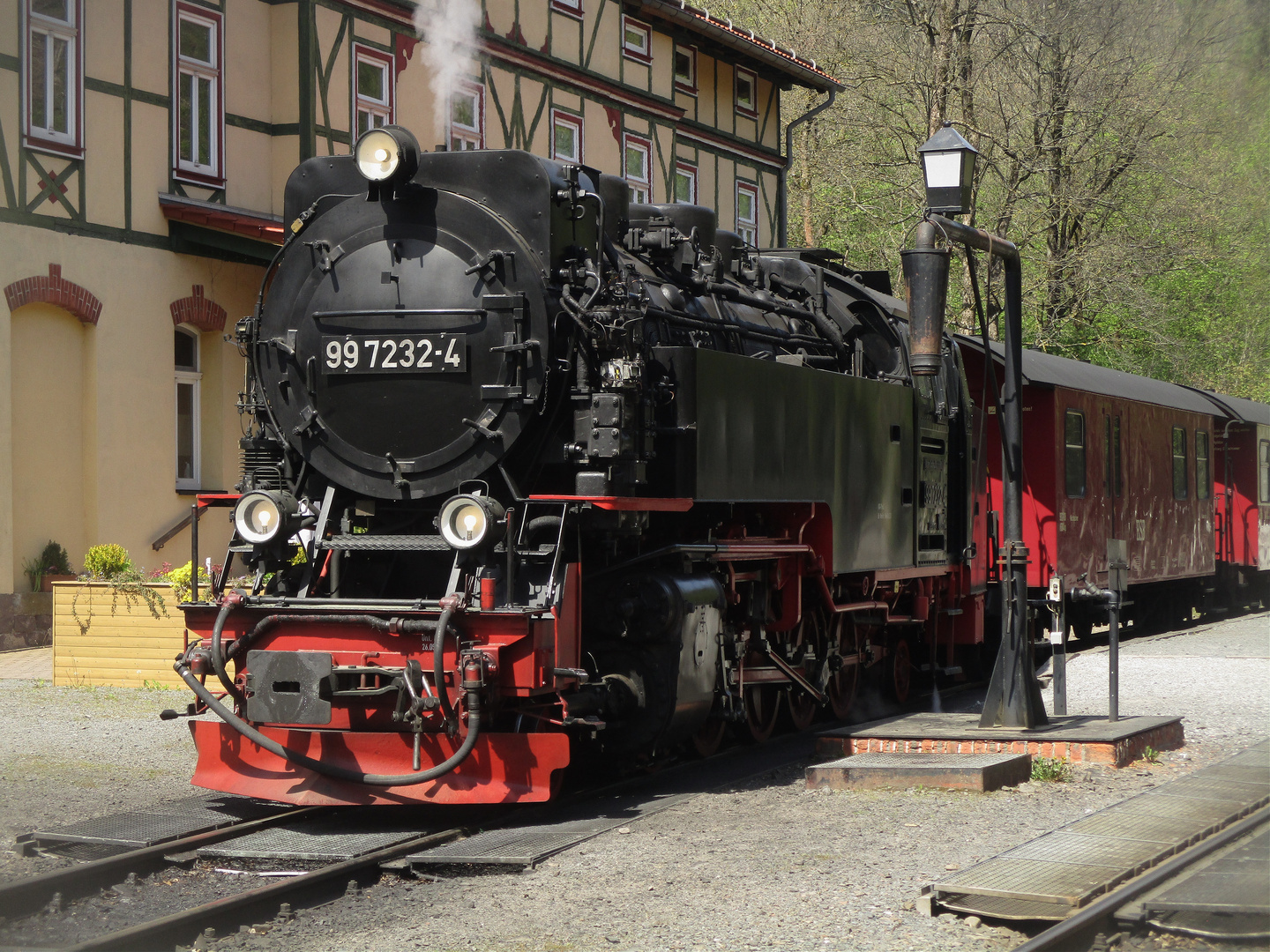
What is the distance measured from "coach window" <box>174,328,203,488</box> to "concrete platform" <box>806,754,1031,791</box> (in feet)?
31.2

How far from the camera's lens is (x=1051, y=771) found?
7.41 metres

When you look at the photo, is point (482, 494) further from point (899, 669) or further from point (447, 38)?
point (899, 669)

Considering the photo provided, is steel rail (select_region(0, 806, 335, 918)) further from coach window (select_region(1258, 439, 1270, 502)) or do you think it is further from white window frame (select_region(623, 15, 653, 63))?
coach window (select_region(1258, 439, 1270, 502))

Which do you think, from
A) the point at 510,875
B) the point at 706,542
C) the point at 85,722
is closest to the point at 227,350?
the point at 85,722

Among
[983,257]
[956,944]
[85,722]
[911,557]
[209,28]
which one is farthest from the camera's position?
[983,257]

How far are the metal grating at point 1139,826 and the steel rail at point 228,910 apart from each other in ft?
9.11

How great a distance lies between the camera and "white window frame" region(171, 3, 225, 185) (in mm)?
14297

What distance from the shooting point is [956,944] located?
4.55 meters

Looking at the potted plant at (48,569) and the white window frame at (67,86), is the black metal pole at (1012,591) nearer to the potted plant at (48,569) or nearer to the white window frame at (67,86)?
the potted plant at (48,569)

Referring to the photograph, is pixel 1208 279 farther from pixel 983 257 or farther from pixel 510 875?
pixel 510 875

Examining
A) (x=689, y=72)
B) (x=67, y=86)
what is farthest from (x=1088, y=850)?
(x=689, y=72)

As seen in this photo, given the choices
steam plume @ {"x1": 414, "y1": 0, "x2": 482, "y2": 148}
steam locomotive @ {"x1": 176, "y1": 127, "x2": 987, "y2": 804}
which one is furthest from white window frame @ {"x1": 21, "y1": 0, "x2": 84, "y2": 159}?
steam locomotive @ {"x1": 176, "y1": 127, "x2": 987, "y2": 804}

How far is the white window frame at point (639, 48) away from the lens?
2069 cm

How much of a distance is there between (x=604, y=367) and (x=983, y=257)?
1956 centimetres
